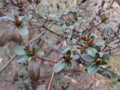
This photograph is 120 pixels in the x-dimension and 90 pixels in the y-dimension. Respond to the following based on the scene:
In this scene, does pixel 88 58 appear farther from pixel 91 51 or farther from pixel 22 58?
pixel 22 58

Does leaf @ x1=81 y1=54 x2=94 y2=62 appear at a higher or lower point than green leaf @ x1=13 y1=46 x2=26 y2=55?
lower

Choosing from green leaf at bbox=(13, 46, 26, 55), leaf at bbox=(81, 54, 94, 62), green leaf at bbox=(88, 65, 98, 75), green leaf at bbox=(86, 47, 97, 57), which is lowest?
green leaf at bbox=(88, 65, 98, 75)

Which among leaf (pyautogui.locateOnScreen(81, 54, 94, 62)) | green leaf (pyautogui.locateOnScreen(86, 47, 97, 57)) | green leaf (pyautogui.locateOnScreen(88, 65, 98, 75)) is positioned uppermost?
green leaf (pyautogui.locateOnScreen(86, 47, 97, 57))

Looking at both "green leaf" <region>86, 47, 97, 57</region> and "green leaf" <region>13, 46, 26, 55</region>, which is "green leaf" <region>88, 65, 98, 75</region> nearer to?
"green leaf" <region>86, 47, 97, 57</region>

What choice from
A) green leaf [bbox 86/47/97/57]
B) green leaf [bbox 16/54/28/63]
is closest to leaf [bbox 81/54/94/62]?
green leaf [bbox 86/47/97/57]

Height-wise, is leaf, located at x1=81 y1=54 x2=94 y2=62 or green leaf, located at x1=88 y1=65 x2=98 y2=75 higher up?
leaf, located at x1=81 y1=54 x2=94 y2=62

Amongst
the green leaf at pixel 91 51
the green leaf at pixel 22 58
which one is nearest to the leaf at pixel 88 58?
the green leaf at pixel 91 51

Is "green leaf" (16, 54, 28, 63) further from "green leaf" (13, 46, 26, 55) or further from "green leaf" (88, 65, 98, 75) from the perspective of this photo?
"green leaf" (88, 65, 98, 75)

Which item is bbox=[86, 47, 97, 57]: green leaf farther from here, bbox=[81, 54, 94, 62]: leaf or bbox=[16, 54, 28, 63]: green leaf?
bbox=[16, 54, 28, 63]: green leaf

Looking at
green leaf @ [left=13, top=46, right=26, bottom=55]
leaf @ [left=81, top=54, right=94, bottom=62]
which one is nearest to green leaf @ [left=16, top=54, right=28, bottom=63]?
green leaf @ [left=13, top=46, right=26, bottom=55]

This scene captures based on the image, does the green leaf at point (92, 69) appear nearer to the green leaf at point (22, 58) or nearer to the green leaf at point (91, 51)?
the green leaf at point (91, 51)

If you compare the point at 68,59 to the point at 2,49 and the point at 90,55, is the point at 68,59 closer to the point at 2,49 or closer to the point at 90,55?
the point at 90,55

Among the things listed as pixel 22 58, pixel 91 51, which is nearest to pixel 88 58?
pixel 91 51
